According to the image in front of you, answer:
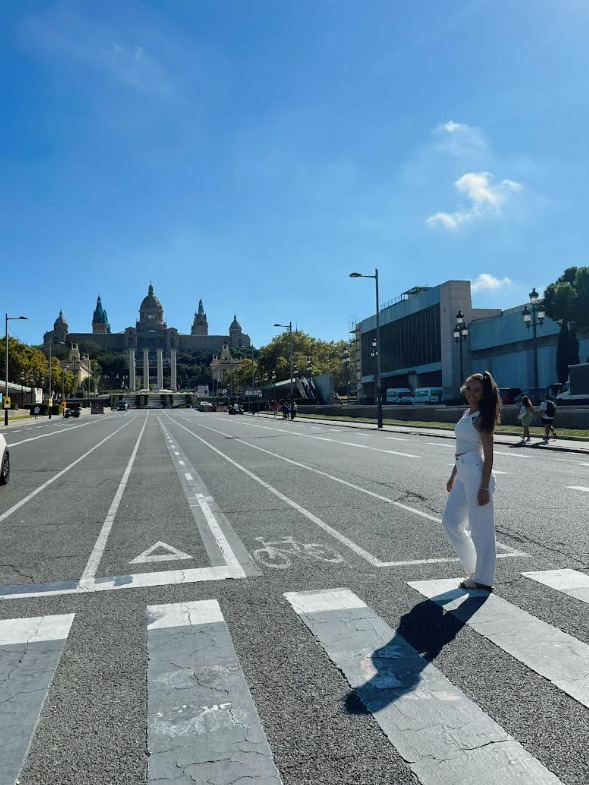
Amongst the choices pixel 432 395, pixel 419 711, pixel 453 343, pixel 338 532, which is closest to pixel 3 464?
pixel 338 532

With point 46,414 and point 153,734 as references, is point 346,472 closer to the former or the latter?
point 153,734

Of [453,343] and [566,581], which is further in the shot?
[453,343]

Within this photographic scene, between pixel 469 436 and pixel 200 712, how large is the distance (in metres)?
3.20

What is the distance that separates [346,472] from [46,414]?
273 feet

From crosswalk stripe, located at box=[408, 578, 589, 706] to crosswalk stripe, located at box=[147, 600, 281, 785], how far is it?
1727 millimetres

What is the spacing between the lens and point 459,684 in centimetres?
370

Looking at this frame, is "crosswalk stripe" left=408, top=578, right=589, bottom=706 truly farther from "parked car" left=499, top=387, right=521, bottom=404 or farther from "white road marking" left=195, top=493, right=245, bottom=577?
"parked car" left=499, top=387, right=521, bottom=404

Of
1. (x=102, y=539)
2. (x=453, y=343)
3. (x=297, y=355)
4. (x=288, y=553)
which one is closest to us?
(x=288, y=553)

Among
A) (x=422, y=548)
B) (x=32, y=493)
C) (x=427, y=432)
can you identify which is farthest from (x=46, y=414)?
(x=422, y=548)

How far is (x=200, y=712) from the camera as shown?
3.42m

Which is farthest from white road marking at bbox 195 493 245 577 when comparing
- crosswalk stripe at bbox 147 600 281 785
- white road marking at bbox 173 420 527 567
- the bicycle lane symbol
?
Answer: crosswalk stripe at bbox 147 600 281 785

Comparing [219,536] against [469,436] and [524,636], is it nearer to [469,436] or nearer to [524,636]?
[469,436]

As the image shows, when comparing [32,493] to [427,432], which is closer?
[32,493]

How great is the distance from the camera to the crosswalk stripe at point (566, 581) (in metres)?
5.41
